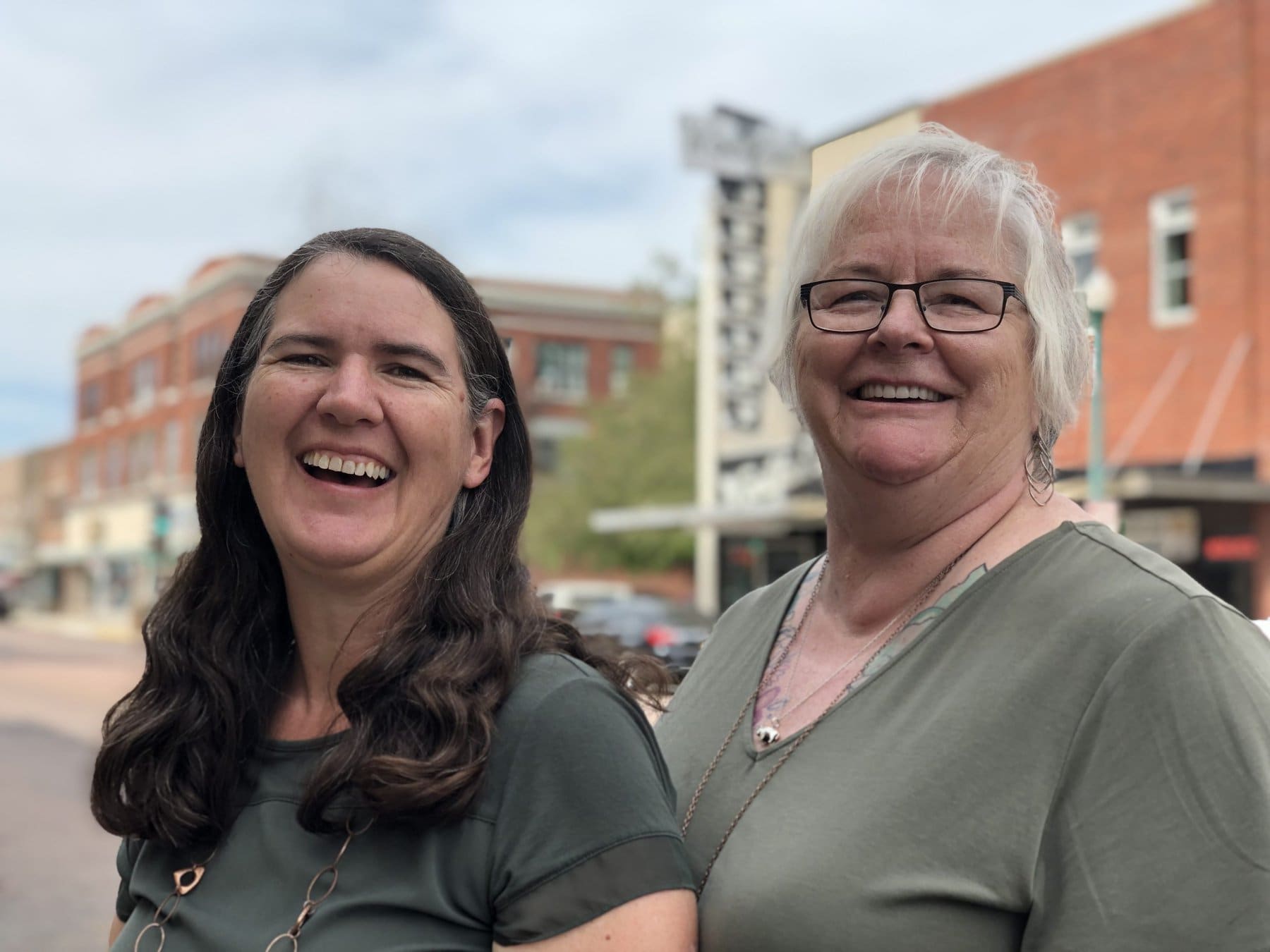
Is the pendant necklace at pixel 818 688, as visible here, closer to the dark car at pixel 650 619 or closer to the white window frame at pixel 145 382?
the dark car at pixel 650 619

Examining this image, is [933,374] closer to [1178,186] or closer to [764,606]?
[764,606]

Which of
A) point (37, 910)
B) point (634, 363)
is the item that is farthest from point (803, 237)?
point (634, 363)

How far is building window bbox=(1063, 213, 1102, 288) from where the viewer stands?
1923 centimetres

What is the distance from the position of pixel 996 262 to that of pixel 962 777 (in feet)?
2.41

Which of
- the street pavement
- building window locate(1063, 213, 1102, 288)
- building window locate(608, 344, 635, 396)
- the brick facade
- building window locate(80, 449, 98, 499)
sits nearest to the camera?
the street pavement

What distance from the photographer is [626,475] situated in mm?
31828

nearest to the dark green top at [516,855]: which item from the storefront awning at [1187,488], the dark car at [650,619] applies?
the dark car at [650,619]

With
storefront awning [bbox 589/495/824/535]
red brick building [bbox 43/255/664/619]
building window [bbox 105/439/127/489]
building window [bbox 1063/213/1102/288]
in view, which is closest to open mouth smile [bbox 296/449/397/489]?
storefront awning [bbox 589/495/824/535]

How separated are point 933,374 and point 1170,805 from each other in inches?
27.2

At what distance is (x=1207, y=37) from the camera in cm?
1802

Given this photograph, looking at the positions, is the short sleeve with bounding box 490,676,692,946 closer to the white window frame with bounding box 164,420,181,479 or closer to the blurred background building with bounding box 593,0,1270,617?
the blurred background building with bounding box 593,0,1270,617

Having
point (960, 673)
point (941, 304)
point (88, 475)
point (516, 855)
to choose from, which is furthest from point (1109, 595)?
point (88, 475)

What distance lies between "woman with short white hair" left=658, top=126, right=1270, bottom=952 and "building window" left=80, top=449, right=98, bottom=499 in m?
62.4

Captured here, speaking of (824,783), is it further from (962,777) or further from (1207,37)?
(1207,37)
